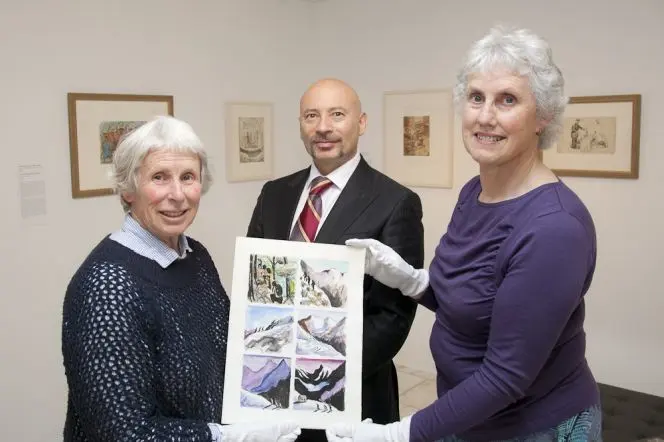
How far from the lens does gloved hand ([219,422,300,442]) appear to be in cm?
144

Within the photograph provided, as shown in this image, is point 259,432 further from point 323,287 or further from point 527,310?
point 527,310

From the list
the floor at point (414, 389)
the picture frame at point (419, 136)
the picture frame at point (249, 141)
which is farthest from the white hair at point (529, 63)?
the picture frame at point (249, 141)

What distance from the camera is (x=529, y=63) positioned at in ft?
4.71

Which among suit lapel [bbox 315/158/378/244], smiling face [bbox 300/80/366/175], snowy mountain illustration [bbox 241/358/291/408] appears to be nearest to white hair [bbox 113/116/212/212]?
snowy mountain illustration [bbox 241/358/291/408]

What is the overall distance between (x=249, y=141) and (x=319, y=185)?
2.39 m

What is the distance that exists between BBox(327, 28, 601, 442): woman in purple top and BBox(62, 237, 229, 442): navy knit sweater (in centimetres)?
37

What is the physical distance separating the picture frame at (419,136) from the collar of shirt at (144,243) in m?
3.08

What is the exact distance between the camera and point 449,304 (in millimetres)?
1585

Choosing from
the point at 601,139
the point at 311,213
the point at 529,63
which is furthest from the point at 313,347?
the point at 601,139

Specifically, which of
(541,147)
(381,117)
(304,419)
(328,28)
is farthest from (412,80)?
(304,419)

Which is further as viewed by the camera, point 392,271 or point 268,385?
point 392,271

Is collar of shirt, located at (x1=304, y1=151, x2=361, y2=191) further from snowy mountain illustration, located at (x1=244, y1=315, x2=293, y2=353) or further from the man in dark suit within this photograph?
snowy mountain illustration, located at (x1=244, y1=315, x2=293, y2=353)

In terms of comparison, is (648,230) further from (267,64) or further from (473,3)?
(267,64)

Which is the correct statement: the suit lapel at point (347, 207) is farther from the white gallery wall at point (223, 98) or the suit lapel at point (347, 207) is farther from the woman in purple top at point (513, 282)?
the white gallery wall at point (223, 98)
